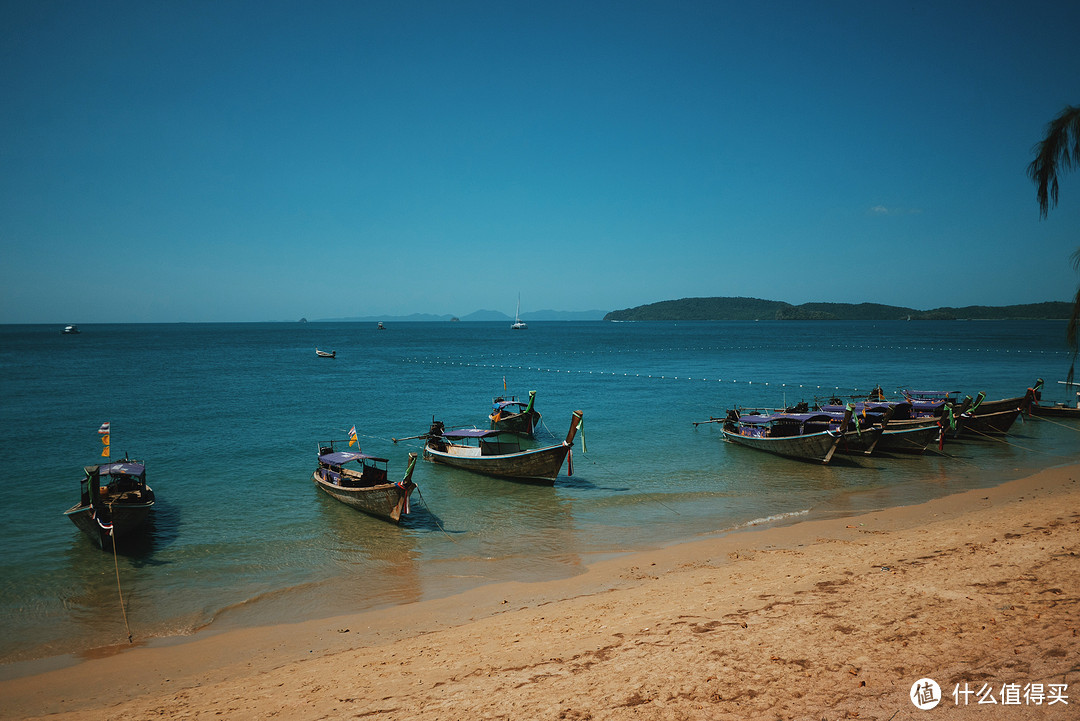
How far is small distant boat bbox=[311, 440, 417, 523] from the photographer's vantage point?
18.6 m

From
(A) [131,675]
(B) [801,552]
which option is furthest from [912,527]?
(A) [131,675]

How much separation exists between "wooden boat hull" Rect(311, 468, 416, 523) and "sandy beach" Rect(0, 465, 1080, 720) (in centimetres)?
553

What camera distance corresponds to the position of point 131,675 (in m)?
10.7

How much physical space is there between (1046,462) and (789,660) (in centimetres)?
2584

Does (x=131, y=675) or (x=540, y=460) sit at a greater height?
(x=540, y=460)

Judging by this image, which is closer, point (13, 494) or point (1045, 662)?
point (1045, 662)

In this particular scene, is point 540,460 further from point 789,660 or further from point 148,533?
point 789,660

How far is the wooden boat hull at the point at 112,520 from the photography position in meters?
16.5

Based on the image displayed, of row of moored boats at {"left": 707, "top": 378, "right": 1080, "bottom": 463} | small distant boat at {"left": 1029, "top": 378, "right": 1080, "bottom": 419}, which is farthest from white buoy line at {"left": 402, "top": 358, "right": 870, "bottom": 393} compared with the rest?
row of moored boats at {"left": 707, "top": 378, "right": 1080, "bottom": 463}

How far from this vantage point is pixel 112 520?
643 inches

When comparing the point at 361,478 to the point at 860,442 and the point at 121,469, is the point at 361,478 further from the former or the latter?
the point at 860,442

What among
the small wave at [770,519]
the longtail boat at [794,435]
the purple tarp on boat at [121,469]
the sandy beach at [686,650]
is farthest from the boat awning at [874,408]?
the purple tarp on boat at [121,469]

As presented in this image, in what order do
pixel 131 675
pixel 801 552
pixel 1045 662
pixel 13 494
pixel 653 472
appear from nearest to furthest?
pixel 1045 662 → pixel 131 675 → pixel 801 552 → pixel 13 494 → pixel 653 472
